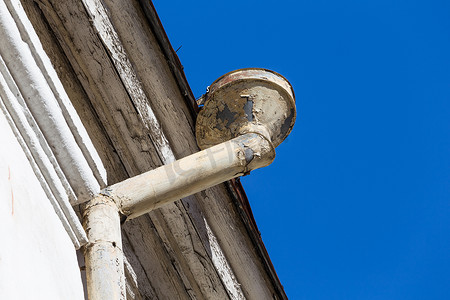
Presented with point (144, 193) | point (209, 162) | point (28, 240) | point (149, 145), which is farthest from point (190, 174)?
point (28, 240)

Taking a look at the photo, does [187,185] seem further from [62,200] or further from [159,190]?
[62,200]

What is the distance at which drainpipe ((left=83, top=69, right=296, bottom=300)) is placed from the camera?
384 centimetres

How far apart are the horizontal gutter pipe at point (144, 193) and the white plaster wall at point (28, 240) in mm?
144

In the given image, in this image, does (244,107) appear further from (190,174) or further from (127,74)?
(190,174)

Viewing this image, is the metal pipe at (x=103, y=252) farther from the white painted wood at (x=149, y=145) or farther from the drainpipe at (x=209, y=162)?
the white painted wood at (x=149, y=145)

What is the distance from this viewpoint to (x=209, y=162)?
458 centimetres

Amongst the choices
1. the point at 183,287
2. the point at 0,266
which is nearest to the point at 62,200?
the point at 0,266

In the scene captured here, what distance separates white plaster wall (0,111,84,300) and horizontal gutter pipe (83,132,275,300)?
0.14 m

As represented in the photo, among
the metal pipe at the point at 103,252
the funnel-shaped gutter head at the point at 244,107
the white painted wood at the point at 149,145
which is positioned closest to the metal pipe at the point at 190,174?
the metal pipe at the point at 103,252

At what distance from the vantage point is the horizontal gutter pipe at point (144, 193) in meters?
3.77

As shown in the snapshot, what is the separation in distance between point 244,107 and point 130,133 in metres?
0.68

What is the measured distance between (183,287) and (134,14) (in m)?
1.65

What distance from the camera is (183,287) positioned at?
5426 millimetres

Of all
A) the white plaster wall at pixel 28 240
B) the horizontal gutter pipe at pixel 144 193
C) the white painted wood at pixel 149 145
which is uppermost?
the white painted wood at pixel 149 145
